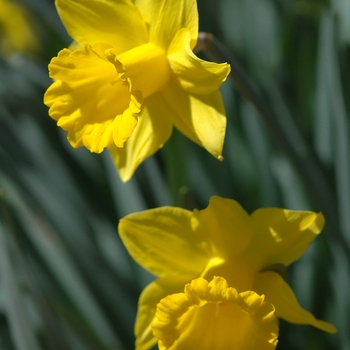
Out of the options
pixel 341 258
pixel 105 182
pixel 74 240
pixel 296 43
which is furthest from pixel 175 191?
pixel 296 43

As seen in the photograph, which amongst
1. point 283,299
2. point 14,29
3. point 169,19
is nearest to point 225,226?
point 283,299

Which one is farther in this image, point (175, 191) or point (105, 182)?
point (105, 182)

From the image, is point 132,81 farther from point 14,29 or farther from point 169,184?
point 14,29

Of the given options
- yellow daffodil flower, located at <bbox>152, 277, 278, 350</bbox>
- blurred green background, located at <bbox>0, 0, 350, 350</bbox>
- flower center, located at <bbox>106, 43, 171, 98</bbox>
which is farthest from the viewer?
blurred green background, located at <bbox>0, 0, 350, 350</bbox>

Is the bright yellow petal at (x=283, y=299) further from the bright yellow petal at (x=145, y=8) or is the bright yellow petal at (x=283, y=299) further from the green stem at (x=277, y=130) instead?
the bright yellow petal at (x=145, y=8)

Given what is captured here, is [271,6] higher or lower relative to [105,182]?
higher

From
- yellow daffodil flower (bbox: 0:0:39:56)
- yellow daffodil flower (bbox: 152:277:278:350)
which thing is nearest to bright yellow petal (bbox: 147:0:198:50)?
yellow daffodil flower (bbox: 152:277:278:350)

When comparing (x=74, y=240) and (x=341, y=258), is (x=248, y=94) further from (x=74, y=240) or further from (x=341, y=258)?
(x=74, y=240)

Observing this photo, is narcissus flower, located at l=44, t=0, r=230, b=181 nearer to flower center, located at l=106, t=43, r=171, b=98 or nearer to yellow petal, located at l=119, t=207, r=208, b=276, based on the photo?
flower center, located at l=106, t=43, r=171, b=98
